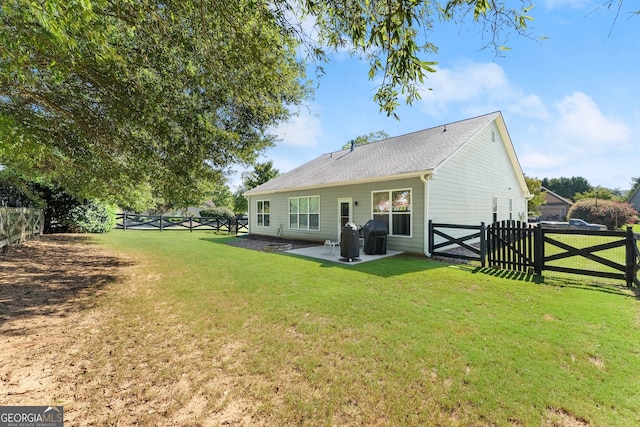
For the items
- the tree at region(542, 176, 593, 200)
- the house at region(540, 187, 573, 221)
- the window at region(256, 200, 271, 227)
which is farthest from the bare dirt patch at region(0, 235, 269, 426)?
the tree at region(542, 176, 593, 200)

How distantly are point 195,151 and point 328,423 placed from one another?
20.6 ft

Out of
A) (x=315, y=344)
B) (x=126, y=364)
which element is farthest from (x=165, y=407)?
(x=315, y=344)

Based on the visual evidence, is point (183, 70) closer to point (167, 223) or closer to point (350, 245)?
point (350, 245)

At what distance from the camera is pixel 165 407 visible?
2.22 metres

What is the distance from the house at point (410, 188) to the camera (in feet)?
31.6

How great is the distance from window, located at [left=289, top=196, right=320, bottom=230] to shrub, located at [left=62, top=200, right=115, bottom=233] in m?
12.2

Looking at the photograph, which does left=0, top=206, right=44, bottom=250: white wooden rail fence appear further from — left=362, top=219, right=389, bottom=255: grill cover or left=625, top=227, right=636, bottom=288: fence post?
left=625, top=227, right=636, bottom=288: fence post

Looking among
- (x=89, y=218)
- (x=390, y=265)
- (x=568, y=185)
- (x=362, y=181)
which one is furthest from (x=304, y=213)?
(x=568, y=185)

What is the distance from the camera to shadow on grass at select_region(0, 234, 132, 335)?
4363 mm

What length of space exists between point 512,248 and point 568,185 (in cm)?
8097

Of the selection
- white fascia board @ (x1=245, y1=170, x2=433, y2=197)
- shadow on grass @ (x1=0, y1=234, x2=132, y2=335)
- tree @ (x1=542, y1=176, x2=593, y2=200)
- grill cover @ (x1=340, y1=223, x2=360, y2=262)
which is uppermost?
tree @ (x1=542, y1=176, x2=593, y2=200)

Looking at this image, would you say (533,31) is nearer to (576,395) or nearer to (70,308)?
(576,395)

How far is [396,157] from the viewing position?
11.7 meters

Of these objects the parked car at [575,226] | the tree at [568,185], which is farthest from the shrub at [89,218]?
the tree at [568,185]
